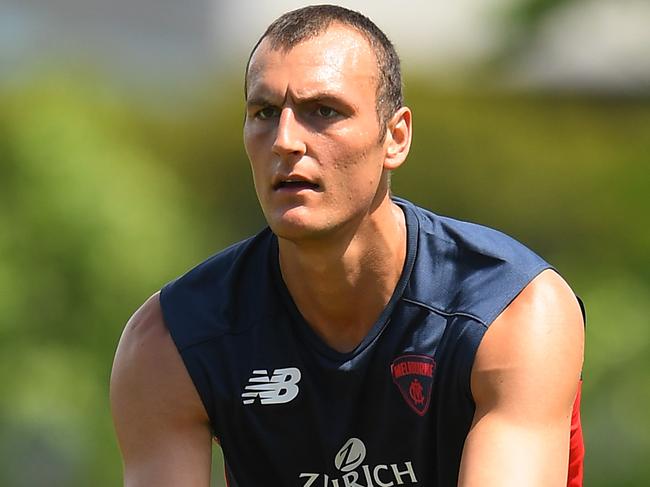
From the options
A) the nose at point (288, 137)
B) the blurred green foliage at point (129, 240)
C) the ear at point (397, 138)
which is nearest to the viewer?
the nose at point (288, 137)

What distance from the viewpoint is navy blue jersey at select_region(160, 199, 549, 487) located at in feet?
17.7

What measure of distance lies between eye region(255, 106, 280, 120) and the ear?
42 cm

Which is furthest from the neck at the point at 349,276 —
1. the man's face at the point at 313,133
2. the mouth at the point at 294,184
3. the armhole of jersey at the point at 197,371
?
the armhole of jersey at the point at 197,371

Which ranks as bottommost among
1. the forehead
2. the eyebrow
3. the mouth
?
the mouth

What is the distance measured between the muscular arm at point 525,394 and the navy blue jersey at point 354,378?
0.13 meters

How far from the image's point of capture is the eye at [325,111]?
208 inches

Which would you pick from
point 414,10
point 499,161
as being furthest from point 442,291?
point 414,10

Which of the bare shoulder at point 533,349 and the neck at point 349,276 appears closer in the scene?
the bare shoulder at point 533,349

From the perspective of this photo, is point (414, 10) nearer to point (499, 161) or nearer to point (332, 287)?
point (499, 161)

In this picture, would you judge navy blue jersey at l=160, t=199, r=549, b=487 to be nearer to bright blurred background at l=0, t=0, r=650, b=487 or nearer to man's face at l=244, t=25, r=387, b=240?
man's face at l=244, t=25, r=387, b=240

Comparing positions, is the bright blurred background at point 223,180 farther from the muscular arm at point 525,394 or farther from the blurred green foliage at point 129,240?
the muscular arm at point 525,394

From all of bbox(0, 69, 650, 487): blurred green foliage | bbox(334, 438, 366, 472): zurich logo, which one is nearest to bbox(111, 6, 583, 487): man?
bbox(334, 438, 366, 472): zurich logo

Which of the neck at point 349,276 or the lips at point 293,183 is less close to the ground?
the lips at point 293,183

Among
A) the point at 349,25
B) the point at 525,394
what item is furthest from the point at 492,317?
the point at 349,25
